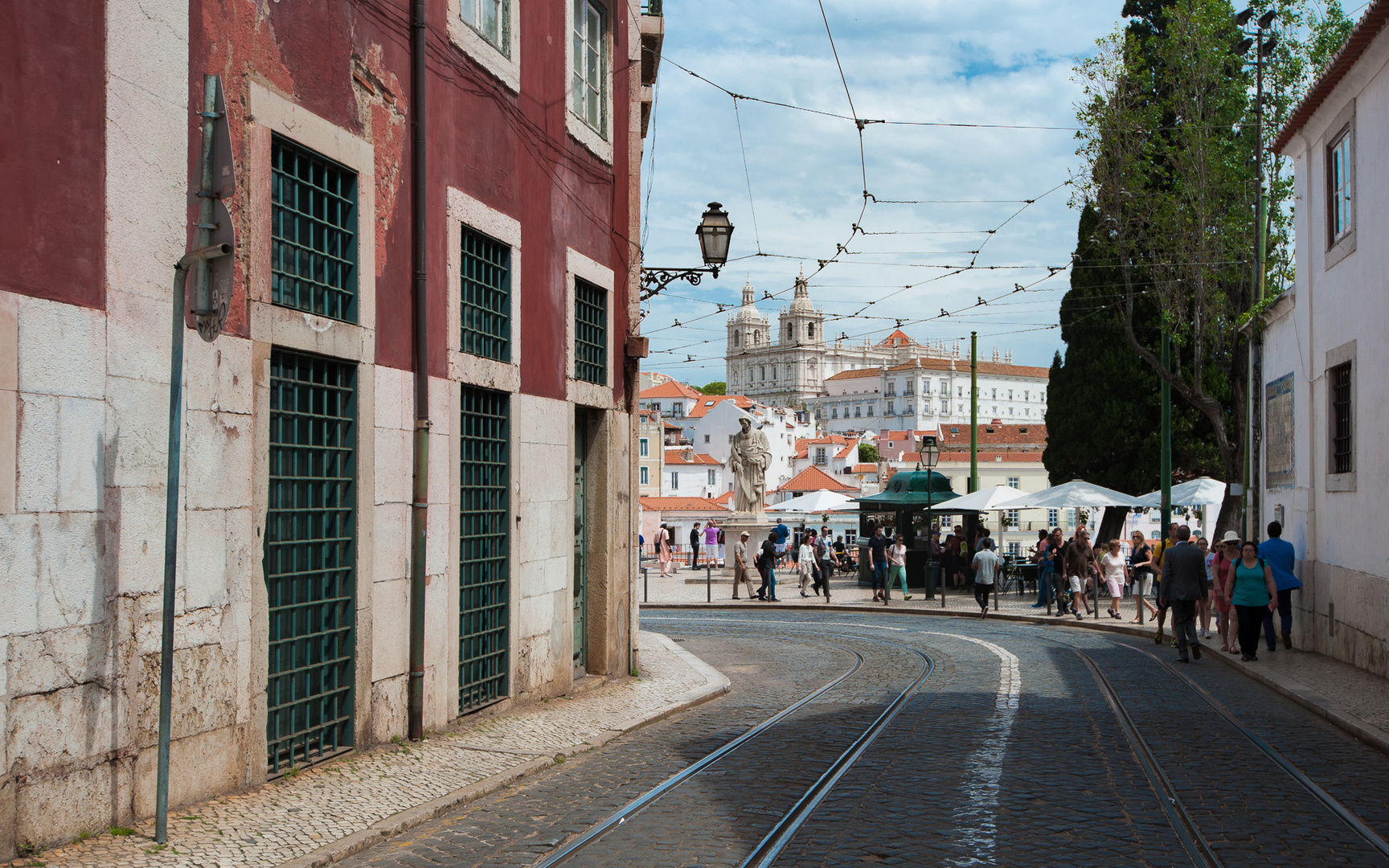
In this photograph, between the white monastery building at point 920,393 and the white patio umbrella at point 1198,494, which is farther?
the white monastery building at point 920,393

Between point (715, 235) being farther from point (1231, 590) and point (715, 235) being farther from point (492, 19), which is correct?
point (1231, 590)

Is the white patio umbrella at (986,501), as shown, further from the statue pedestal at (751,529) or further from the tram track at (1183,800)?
the tram track at (1183,800)

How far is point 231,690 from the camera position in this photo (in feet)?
24.0

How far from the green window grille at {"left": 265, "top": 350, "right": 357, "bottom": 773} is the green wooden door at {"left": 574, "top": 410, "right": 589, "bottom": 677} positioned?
4991 millimetres

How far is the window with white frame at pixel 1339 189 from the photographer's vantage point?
15383mm

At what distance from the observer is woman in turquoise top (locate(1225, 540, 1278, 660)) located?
14.6 m

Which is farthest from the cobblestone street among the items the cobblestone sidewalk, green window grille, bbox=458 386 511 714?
green window grille, bbox=458 386 511 714

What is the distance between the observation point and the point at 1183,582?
14688mm

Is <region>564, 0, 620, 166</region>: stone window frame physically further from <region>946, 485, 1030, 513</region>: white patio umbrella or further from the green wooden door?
<region>946, 485, 1030, 513</region>: white patio umbrella

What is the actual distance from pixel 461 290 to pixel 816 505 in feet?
95.7

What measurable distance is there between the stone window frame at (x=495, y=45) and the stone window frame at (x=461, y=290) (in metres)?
1.14

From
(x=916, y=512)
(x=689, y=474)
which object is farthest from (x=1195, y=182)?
(x=689, y=474)

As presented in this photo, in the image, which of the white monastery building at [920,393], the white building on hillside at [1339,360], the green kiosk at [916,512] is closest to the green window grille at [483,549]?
the white building on hillside at [1339,360]

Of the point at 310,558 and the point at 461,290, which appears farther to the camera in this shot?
the point at 461,290
